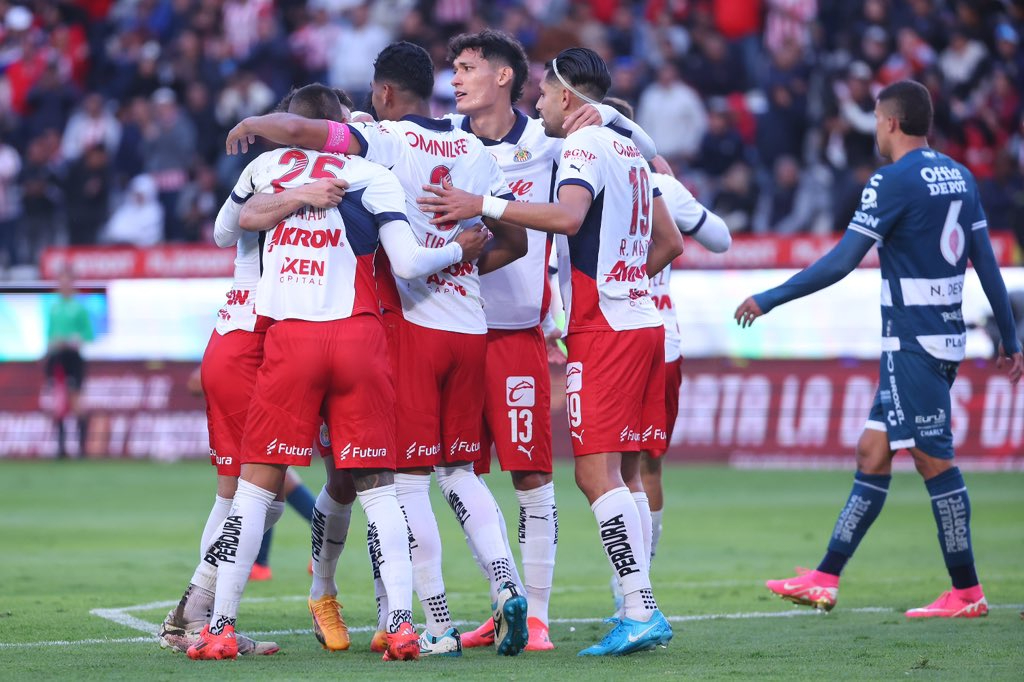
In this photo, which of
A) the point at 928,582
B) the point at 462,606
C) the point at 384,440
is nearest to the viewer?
the point at 384,440

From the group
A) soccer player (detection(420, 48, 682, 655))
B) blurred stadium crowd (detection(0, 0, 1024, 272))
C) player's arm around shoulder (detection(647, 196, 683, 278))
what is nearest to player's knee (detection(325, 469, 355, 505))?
soccer player (detection(420, 48, 682, 655))

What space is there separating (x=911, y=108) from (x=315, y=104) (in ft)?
10.4

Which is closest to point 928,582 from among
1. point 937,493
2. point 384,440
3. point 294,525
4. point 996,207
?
point 937,493

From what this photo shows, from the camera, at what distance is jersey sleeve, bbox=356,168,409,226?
250 inches

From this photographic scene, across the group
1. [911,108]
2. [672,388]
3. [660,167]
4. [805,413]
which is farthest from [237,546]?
[805,413]

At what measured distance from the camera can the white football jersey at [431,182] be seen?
6629 millimetres

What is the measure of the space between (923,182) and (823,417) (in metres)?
9.67

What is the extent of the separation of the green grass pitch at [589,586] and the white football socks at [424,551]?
0.77 feet

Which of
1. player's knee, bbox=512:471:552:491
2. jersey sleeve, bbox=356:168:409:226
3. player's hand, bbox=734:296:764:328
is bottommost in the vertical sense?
player's knee, bbox=512:471:552:491

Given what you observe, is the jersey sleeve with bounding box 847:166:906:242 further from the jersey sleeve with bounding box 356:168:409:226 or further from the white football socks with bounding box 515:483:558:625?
the jersey sleeve with bounding box 356:168:409:226

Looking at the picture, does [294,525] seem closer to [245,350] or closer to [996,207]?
[245,350]

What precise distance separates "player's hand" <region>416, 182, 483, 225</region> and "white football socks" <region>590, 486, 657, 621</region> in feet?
4.55

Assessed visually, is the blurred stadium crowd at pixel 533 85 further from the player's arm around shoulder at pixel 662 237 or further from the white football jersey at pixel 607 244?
the white football jersey at pixel 607 244

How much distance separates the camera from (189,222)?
22094 millimetres
